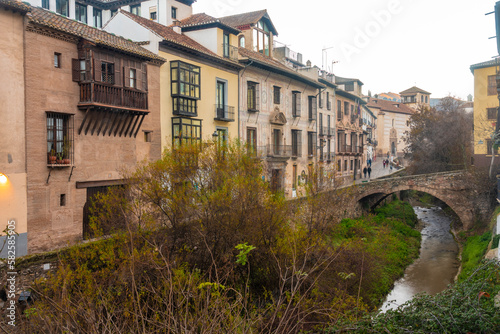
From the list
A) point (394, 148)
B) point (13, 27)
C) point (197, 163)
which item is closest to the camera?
point (13, 27)

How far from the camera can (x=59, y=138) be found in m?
15.0

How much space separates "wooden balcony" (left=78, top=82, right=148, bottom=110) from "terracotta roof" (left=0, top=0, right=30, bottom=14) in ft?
9.14

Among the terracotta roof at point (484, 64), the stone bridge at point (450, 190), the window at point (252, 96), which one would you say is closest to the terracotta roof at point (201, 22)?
the window at point (252, 96)

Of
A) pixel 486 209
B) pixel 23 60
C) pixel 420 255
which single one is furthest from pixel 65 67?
pixel 486 209

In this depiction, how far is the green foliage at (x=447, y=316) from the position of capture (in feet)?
29.3

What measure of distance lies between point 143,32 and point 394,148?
171 ft

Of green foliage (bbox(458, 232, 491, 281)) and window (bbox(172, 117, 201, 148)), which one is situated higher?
window (bbox(172, 117, 201, 148))

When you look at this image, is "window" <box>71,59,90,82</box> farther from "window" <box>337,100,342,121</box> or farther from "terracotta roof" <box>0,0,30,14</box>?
"window" <box>337,100,342,121</box>

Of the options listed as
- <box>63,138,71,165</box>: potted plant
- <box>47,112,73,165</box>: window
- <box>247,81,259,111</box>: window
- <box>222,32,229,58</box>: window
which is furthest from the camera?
<box>247,81,259,111</box>: window

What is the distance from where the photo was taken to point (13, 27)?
13.4m

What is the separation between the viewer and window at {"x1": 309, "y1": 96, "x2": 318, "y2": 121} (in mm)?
31312

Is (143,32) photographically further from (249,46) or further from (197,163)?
(249,46)

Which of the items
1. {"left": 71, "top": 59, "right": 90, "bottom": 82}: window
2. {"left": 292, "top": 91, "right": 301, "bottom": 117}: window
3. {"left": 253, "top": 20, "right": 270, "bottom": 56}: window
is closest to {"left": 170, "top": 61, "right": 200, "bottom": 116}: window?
{"left": 71, "top": 59, "right": 90, "bottom": 82}: window

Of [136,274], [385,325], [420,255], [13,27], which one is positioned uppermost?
[13,27]
